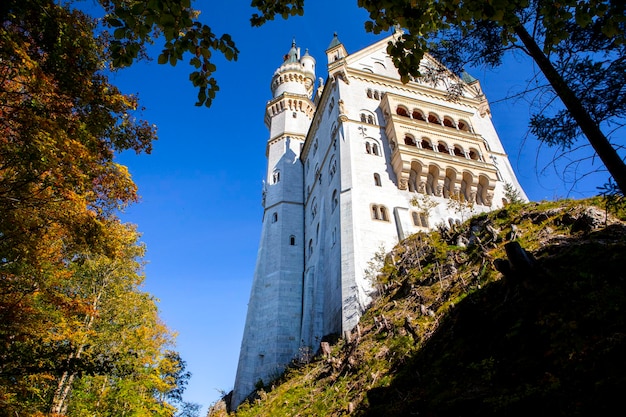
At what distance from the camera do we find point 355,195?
80.1 ft

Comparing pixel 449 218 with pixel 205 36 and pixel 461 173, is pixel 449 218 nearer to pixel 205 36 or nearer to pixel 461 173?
pixel 461 173

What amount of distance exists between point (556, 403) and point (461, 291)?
779 centimetres

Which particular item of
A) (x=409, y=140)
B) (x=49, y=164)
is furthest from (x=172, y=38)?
(x=409, y=140)

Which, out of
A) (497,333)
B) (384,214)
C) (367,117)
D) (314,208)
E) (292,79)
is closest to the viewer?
(497,333)

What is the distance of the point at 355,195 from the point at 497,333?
54.1ft

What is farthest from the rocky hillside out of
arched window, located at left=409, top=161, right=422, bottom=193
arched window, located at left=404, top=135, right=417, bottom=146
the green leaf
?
arched window, located at left=404, top=135, right=417, bottom=146

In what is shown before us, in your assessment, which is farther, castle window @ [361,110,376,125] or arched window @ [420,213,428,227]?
castle window @ [361,110,376,125]

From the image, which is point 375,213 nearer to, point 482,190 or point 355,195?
point 355,195

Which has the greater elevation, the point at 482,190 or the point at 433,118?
the point at 433,118

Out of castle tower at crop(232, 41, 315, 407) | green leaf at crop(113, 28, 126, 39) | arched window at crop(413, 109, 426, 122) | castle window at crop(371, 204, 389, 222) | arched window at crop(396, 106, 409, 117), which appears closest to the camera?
green leaf at crop(113, 28, 126, 39)

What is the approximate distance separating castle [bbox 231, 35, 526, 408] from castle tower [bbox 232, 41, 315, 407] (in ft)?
0.35

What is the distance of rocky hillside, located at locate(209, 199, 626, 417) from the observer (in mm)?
5910

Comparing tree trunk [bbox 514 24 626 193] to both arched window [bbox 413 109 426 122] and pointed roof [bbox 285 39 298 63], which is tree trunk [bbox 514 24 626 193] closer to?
arched window [bbox 413 109 426 122]

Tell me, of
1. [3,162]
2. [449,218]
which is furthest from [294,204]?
[3,162]
